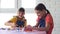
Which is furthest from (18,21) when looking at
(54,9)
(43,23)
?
(54,9)

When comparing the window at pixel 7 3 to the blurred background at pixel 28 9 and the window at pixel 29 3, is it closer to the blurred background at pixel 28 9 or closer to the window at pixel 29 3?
the blurred background at pixel 28 9

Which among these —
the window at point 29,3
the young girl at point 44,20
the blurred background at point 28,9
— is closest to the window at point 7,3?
the blurred background at point 28,9

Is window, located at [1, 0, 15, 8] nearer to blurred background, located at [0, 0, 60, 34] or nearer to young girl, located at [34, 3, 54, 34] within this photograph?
blurred background, located at [0, 0, 60, 34]

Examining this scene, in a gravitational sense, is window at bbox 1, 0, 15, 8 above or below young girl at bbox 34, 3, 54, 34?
above

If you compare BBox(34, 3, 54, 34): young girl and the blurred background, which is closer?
BBox(34, 3, 54, 34): young girl

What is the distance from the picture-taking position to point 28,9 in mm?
4055

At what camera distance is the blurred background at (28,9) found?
3.94m

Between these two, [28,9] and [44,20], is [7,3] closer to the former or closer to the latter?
[28,9]

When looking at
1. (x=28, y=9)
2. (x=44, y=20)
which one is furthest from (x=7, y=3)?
(x=44, y=20)

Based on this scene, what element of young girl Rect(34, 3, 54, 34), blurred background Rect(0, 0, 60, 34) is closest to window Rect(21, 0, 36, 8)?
blurred background Rect(0, 0, 60, 34)

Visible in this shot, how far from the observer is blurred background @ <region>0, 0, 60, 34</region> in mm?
3941

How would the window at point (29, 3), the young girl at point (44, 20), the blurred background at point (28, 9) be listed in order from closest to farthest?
the young girl at point (44, 20) < the blurred background at point (28, 9) < the window at point (29, 3)

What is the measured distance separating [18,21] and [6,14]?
41.6 inches

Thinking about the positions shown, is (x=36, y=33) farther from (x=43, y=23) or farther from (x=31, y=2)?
(x=31, y=2)
